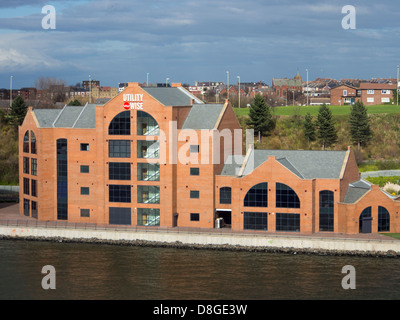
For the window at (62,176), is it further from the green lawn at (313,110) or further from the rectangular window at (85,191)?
the green lawn at (313,110)

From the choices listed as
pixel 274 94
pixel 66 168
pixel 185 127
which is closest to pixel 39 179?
pixel 66 168

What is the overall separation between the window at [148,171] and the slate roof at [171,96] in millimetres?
6308

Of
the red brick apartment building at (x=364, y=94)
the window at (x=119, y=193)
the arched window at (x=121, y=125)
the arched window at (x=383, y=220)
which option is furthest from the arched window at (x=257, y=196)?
the red brick apartment building at (x=364, y=94)

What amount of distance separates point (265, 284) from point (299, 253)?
9660 millimetres

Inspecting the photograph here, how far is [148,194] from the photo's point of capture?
233 feet

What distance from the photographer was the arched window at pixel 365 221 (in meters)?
67.4

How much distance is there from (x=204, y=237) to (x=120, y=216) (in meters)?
10.1

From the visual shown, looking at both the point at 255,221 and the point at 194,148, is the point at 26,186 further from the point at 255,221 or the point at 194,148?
the point at 255,221

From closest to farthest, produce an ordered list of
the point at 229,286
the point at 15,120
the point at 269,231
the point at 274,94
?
1. the point at 229,286
2. the point at 269,231
3. the point at 15,120
4. the point at 274,94

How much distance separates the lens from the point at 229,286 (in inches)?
2164

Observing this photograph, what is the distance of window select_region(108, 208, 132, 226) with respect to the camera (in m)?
71.7

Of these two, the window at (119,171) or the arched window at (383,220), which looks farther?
the window at (119,171)

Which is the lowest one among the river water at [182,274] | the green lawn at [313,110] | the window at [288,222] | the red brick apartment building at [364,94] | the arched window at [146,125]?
the river water at [182,274]

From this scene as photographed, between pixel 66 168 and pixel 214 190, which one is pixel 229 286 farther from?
pixel 66 168
